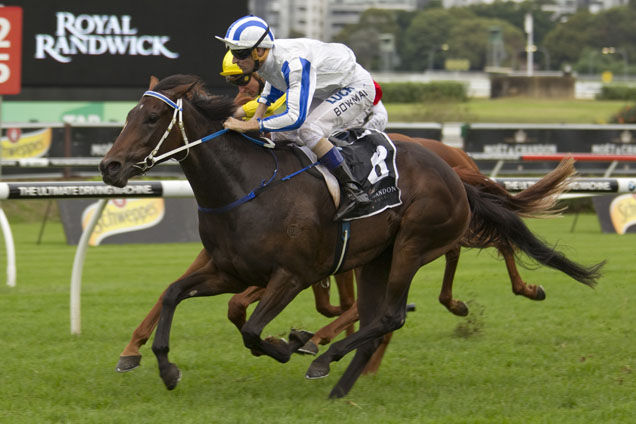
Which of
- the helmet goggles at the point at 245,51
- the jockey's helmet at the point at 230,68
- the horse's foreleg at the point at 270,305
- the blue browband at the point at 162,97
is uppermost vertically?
the helmet goggles at the point at 245,51

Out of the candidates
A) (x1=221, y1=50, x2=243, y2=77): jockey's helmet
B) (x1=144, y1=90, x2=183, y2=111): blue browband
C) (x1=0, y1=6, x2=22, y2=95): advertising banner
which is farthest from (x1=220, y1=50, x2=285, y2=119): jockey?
(x1=0, y1=6, x2=22, y2=95): advertising banner

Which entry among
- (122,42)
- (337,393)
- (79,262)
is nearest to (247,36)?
(337,393)

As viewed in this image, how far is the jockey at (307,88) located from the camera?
14.9ft

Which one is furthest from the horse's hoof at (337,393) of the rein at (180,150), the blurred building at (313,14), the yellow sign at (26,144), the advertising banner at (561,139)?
the blurred building at (313,14)

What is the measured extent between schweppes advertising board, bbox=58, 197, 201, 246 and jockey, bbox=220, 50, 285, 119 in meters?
6.13

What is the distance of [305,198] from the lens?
15.2ft

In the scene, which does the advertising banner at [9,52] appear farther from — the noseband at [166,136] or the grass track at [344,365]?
the noseband at [166,136]

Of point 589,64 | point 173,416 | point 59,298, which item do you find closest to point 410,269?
point 173,416

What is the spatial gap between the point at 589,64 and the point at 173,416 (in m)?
89.6

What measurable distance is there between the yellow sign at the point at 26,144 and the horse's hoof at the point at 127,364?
11.3m

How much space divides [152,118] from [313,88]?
76 centimetres

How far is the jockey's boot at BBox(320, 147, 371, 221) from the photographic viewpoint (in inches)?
186

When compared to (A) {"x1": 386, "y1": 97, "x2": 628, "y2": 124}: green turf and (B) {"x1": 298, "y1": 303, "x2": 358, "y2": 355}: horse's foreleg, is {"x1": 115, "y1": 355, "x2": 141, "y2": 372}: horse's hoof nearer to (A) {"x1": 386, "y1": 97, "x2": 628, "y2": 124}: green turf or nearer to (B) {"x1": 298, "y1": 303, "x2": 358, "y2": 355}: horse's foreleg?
(B) {"x1": 298, "y1": 303, "x2": 358, "y2": 355}: horse's foreleg

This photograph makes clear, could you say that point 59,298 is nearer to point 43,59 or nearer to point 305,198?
point 305,198
